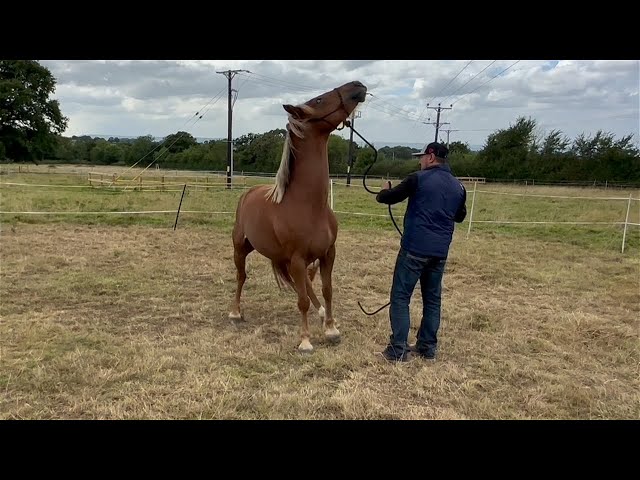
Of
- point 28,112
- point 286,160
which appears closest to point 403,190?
point 286,160

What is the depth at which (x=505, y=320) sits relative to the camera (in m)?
4.61

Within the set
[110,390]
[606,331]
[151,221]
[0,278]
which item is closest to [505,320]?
[606,331]

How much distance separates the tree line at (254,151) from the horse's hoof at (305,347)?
891 inches

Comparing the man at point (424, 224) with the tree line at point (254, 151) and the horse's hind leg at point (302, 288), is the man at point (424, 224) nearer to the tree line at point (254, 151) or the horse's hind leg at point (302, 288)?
the horse's hind leg at point (302, 288)

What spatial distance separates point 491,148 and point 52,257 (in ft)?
158

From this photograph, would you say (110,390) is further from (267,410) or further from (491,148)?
(491,148)

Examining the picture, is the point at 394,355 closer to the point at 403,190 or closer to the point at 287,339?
the point at 287,339

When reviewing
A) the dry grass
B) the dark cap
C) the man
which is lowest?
the dry grass

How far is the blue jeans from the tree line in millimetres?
22462

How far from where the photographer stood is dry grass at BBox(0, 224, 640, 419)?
9.35 feet

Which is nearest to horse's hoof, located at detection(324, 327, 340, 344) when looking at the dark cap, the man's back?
the man's back

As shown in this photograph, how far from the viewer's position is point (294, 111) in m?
3.54

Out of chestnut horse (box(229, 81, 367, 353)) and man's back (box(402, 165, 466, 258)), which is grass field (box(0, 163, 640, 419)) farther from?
man's back (box(402, 165, 466, 258))

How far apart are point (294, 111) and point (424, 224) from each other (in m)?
1.39
